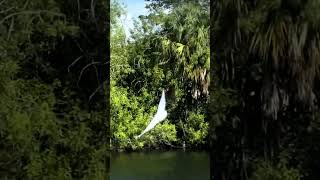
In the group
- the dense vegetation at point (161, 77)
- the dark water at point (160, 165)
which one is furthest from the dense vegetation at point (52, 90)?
the dense vegetation at point (161, 77)

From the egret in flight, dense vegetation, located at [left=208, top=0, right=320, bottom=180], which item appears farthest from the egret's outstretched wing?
dense vegetation, located at [left=208, top=0, right=320, bottom=180]

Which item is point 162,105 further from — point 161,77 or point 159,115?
point 161,77

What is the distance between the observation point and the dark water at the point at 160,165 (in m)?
3.97

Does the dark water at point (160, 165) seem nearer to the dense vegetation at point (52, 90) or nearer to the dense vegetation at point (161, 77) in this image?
the dense vegetation at point (161, 77)

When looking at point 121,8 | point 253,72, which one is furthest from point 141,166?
point 253,72

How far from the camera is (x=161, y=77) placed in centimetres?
524

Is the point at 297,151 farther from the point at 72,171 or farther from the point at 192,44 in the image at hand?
the point at 192,44

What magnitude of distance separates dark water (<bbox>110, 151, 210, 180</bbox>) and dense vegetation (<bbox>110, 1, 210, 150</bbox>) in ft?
0.45

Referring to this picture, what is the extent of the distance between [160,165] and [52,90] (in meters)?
1.86

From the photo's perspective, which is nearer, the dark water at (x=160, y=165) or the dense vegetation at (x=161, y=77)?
the dark water at (x=160, y=165)

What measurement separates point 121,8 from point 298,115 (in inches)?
72.1

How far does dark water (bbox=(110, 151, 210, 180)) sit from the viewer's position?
13.0 ft

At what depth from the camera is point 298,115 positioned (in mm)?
3119

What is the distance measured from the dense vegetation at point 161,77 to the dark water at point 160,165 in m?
0.14
